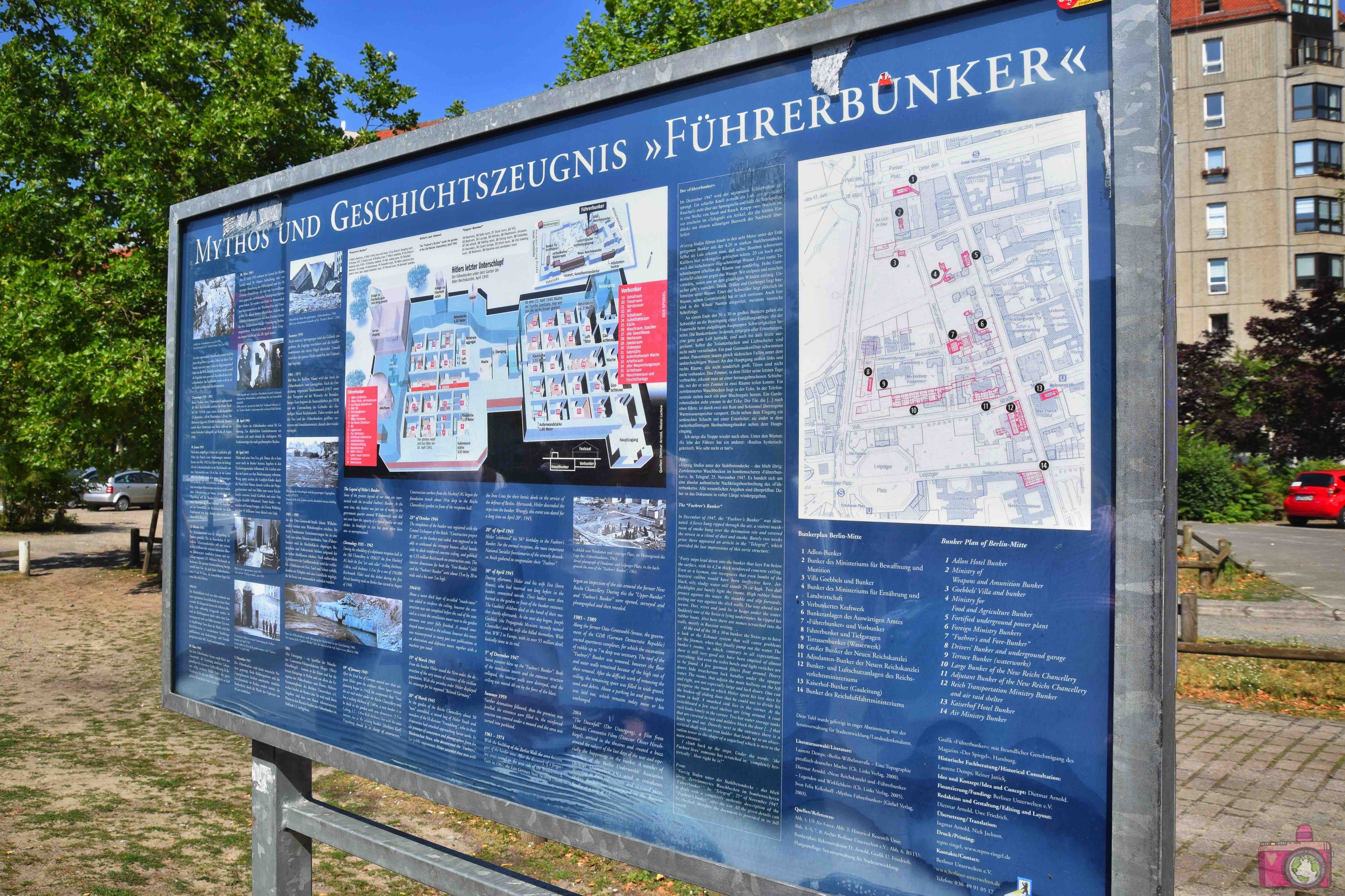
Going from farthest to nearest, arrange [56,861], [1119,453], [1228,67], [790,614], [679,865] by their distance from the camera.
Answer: [1228,67] < [56,861] < [679,865] < [790,614] < [1119,453]

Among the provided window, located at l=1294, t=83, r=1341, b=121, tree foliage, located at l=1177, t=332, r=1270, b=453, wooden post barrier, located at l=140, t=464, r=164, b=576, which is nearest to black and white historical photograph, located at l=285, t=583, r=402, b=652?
wooden post barrier, located at l=140, t=464, r=164, b=576

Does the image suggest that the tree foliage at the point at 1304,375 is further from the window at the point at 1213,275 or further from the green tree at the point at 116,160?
the green tree at the point at 116,160

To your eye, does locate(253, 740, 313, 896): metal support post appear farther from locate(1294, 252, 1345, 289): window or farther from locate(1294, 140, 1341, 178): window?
locate(1294, 140, 1341, 178): window

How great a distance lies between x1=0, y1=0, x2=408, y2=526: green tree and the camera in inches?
517

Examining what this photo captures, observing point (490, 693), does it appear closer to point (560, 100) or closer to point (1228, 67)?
point (560, 100)

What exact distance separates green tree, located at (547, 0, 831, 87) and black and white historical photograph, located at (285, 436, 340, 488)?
1263 cm

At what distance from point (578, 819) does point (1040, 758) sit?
115 cm

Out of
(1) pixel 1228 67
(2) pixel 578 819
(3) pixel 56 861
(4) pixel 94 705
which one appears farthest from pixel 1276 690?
(1) pixel 1228 67

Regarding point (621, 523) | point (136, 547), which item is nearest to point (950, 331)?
point (621, 523)

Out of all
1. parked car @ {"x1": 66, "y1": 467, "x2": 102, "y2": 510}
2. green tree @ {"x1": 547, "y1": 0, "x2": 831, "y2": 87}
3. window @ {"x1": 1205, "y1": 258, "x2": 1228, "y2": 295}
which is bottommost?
parked car @ {"x1": 66, "y1": 467, "x2": 102, "y2": 510}

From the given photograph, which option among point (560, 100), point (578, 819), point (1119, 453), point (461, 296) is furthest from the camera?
point (461, 296)

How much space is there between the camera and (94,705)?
29.9ft

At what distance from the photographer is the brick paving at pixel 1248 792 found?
17.8 ft

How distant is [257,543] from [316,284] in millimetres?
923
